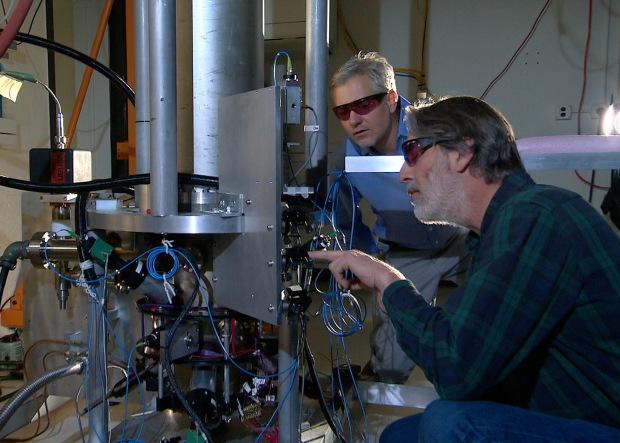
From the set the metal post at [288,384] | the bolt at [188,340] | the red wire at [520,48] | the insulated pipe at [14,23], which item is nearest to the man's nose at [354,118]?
the metal post at [288,384]

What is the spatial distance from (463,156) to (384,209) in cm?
83

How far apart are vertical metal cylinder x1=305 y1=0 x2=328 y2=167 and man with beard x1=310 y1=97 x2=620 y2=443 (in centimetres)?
57

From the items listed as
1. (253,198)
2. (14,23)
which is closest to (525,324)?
(253,198)

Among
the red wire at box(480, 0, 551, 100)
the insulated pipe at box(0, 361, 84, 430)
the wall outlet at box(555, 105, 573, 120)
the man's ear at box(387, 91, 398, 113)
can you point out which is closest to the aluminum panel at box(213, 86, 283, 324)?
the insulated pipe at box(0, 361, 84, 430)

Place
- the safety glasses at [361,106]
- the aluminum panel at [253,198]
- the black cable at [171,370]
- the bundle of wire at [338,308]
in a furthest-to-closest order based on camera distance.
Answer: the safety glasses at [361,106] → the bundle of wire at [338,308] → the black cable at [171,370] → the aluminum panel at [253,198]

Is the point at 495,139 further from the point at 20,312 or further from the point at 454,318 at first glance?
the point at 20,312

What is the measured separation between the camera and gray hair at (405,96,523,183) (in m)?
0.97

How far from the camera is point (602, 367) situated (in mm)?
841

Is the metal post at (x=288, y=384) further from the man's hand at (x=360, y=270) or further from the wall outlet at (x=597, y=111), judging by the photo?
the wall outlet at (x=597, y=111)

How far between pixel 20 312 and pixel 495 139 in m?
1.72

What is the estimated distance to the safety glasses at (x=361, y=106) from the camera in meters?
1.68

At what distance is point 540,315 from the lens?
0.79 metres

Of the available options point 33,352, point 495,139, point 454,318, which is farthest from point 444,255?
point 33,352

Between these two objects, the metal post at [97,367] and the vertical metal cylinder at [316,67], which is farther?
the vertical metal cylinder at [316,67]
